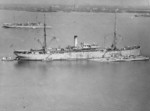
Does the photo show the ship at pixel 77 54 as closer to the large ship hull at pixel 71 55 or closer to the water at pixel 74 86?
the large ship hull at pixel 71 55

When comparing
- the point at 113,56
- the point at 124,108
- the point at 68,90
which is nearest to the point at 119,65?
the point at 113,56

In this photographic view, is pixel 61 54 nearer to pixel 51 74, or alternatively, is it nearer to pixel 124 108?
pixel 51 74

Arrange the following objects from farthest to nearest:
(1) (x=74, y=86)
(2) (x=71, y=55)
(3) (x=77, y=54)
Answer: (3) (x=77, y=54)
(2) (x=71, y=55)
(1) (x=74, y=86)

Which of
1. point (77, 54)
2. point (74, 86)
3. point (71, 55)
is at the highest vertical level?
point (77, 54)

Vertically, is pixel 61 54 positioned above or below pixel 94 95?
above

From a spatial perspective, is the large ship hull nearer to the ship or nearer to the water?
the ship

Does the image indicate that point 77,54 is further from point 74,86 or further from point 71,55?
point 74,86

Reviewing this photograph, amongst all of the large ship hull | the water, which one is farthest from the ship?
the water

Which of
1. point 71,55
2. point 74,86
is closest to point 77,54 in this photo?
point 71,55

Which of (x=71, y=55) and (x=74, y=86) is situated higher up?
(x=71, y=55)

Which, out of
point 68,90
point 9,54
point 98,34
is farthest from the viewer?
point 98,34

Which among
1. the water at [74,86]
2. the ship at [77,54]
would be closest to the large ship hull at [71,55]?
the ship at [77,54]
